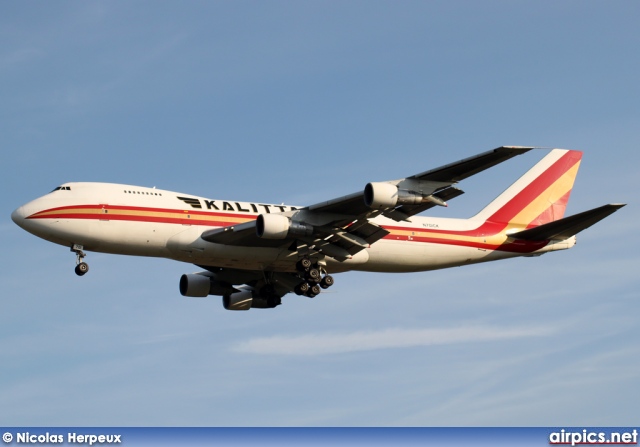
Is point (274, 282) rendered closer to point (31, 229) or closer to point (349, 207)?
point (349, 207)

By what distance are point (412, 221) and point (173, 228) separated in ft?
39.7

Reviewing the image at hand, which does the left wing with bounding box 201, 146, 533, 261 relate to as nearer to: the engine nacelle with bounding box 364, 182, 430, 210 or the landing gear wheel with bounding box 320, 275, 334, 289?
the engine nacelle with bounding box 364, 182, 430, 210

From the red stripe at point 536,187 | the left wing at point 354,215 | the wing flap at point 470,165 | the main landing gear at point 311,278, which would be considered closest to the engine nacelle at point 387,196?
the left wing at point 354,215

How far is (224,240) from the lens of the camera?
44781 millimetres

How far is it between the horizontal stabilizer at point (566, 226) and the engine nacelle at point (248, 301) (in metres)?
12.9

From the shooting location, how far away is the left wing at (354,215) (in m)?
41.4

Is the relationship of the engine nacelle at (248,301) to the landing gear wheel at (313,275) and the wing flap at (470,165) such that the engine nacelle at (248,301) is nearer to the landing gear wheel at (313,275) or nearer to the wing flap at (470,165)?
the landing gear wheel at (313,275)

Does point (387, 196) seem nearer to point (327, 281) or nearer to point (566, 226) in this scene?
point (327, 281)

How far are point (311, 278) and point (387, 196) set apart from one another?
7196 mm

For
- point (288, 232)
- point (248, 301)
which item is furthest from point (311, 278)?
point (248, 301)

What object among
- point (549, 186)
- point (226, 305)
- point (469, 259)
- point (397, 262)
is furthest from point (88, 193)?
point (549, 186)

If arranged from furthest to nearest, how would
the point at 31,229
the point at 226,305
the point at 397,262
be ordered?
the point at 226,305, the point at 397,262, the point at 31,229

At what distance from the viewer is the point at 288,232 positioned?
44.3 meters

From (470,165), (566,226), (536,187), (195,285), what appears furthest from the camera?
(536,187)
